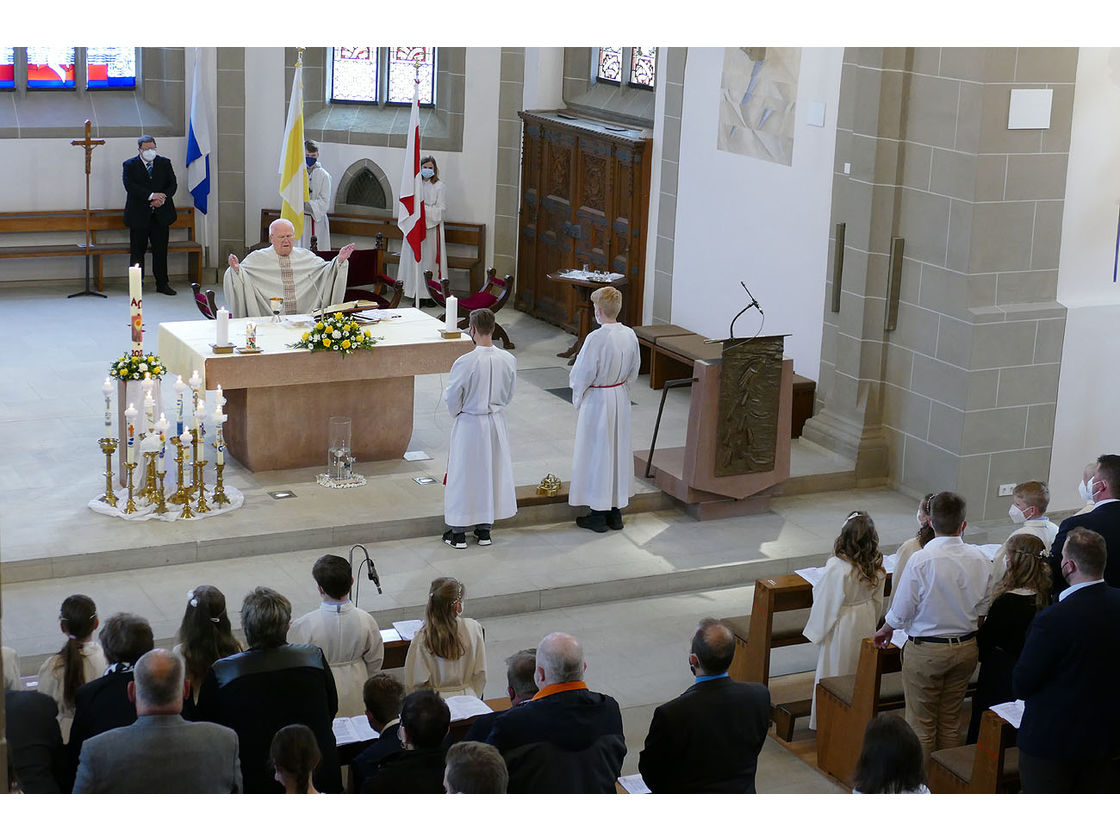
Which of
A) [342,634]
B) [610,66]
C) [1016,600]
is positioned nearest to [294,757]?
[342,634]

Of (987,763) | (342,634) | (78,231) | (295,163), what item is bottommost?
(987,763)

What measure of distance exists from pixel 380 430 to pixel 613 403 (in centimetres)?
190

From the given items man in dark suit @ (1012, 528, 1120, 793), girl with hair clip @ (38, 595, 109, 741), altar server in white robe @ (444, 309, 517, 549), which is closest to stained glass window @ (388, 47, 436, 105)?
altar server in white robe @ (444, 309, 517, 549)

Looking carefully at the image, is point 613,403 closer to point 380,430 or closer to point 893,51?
point 380,430

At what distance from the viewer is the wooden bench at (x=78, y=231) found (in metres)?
15.4

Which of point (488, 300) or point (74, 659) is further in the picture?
point (488, 300)

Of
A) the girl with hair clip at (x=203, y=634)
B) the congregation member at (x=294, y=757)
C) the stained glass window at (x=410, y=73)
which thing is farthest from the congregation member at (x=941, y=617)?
the stained glass window at (x=410, y=73)

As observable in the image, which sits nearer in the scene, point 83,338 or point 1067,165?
point 1067,165

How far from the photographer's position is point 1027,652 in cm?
533

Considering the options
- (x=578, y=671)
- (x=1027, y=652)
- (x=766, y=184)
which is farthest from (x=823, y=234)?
(x=578, y=671)

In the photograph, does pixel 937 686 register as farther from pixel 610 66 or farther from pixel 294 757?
pixel 610 66

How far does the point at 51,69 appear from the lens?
15719 millimetres

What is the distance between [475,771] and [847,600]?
3354 millimetres

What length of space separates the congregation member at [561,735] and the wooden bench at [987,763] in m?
1.82
